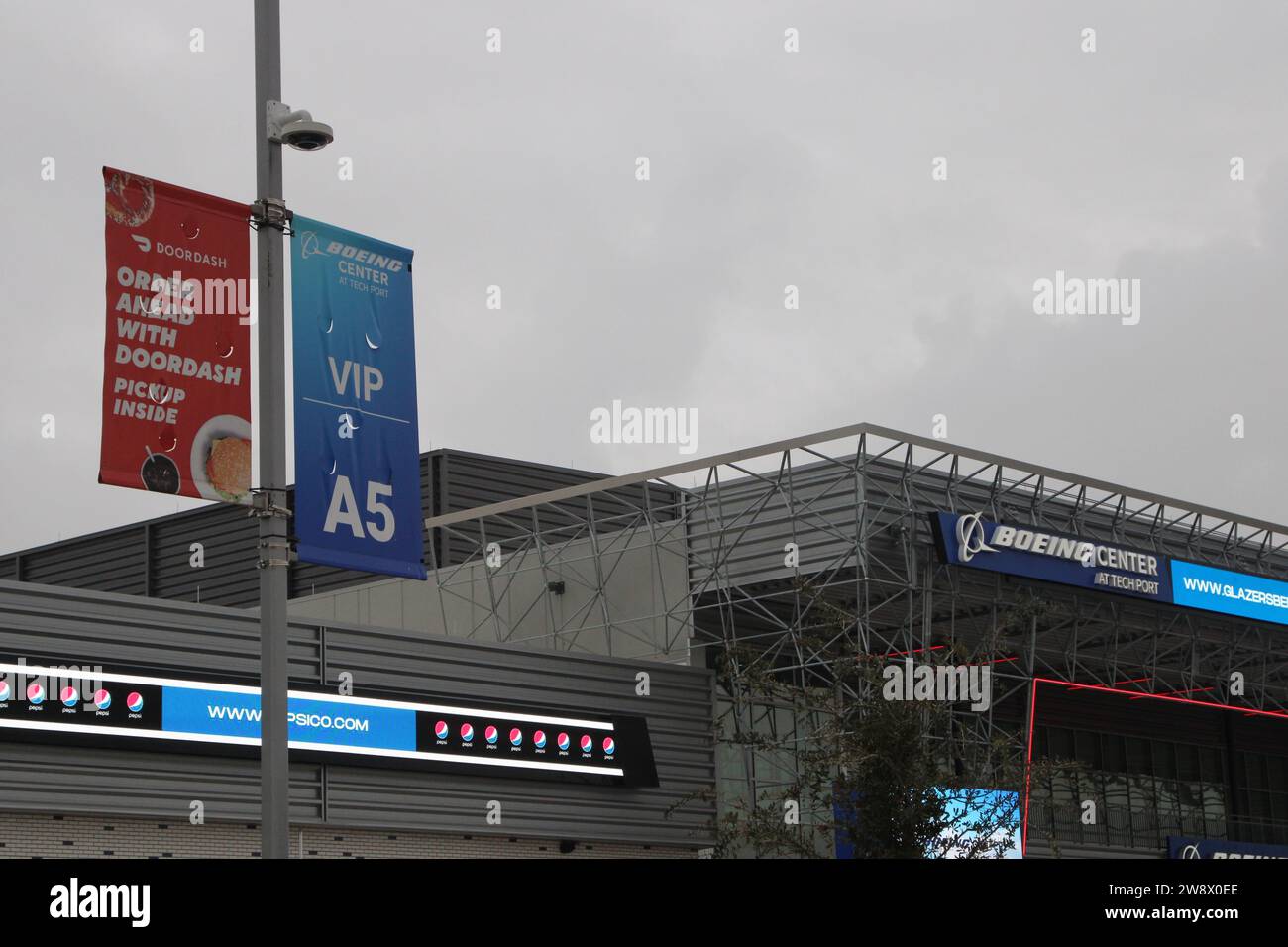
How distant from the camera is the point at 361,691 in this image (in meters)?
26.4

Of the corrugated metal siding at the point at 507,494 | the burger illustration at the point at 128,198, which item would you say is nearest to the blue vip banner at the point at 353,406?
the burger illustration at the point at 128,198

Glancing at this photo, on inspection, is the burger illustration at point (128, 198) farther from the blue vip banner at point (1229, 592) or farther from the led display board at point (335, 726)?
the blue vip banner at point (1229, 592)

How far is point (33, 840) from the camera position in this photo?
22578 millimetres

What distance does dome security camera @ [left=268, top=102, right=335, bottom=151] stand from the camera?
39.1 feet

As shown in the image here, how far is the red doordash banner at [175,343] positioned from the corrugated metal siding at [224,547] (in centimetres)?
3210

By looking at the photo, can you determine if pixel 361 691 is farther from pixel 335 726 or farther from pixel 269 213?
pixel 269 213

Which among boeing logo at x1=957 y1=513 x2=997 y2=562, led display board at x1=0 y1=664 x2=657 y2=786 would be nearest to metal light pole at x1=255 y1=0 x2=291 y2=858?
led display board at x1=0 y1=664 x2=657 y2=786

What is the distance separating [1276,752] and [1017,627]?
55.2ft

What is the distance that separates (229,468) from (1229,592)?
2760cm

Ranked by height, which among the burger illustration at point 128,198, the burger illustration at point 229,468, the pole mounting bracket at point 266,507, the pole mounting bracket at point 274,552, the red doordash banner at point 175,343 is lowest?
the pole mounting bracket at point 274,552

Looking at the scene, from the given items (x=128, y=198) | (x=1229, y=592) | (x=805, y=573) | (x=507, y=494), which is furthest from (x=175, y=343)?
(x=507, y=494)

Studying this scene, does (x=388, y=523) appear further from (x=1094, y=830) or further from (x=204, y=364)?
(x=1094, y=830)

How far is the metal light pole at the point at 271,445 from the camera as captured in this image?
11406 mm
